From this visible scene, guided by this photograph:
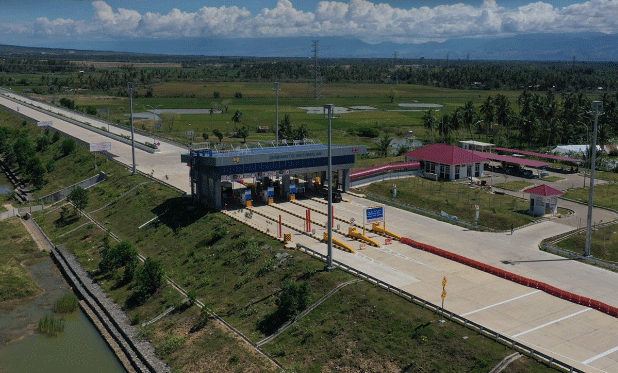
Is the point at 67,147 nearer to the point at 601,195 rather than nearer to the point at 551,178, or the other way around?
the point at 551,178

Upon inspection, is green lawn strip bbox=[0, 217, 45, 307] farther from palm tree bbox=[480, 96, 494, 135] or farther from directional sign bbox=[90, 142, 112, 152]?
palm tree bbox=[480, 96, 494, 135]

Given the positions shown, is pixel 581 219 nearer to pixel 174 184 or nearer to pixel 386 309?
pixel 386 309

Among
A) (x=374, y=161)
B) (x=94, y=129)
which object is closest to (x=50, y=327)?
(x=374, y=161)

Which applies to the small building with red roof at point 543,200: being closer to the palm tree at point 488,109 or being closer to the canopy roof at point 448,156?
the canopy roof at point 448,156

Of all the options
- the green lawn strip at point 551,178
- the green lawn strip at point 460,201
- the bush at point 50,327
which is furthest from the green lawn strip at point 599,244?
the bush at point 50,327

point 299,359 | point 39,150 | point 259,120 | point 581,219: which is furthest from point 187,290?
point 259,120

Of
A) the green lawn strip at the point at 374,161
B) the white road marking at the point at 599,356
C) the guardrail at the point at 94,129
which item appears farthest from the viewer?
the guardrail at the point at 94,129
